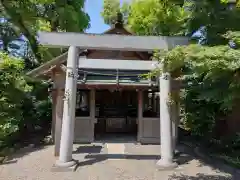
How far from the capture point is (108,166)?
844 cm

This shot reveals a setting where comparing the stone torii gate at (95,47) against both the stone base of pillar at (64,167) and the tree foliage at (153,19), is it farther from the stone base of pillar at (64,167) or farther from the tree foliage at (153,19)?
the tree foliage at (153,19)

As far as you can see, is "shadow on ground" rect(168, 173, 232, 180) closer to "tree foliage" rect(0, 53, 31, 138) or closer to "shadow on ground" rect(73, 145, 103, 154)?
"shadow on ground" rect(73, 145, 103, 154)

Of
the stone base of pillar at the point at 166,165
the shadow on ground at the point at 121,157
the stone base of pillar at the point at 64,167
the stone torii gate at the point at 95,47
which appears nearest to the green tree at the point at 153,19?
the stone torii gate at the point at 95,47

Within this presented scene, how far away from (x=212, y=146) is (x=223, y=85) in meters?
5.17

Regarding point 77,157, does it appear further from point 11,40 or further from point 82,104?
point 11,40

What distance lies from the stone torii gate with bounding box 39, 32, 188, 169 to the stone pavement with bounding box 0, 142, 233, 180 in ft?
2.01

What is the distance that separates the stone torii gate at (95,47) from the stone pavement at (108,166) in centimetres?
61

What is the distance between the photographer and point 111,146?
11445mm

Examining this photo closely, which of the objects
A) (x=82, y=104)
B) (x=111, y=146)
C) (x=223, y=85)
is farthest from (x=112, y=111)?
(x=223, y=85)

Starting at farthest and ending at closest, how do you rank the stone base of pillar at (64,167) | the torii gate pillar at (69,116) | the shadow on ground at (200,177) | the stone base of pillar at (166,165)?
the torii gate pillar at (69,116) → the stone base of pillar at (166,165) → the stone base of pillar at (64,167) → the shadow on ground at (200,177)

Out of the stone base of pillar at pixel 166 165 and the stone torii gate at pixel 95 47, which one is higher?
the stone torii gate at pixel 95 47

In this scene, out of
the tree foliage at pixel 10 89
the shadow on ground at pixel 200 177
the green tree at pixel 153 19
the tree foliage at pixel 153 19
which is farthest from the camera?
the tree foliage at pixel 153 19

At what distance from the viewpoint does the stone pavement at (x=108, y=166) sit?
7402 mm

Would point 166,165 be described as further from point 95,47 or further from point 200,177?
point 95,47
